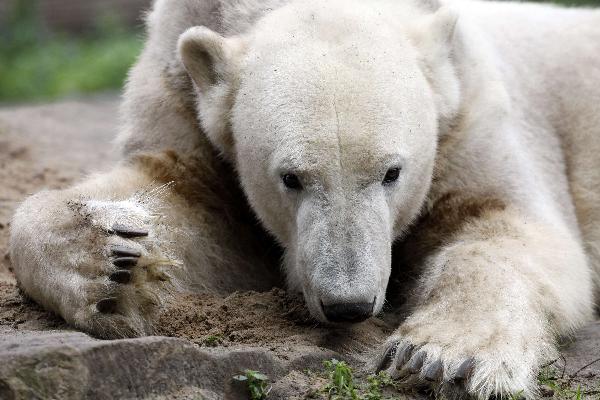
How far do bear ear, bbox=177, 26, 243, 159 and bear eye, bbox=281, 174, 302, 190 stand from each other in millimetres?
538

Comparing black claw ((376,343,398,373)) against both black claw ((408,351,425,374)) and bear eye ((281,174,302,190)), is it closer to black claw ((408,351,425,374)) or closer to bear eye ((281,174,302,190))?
black claw ((408,351,425,374))

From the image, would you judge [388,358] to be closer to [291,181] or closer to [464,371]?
[464,371]

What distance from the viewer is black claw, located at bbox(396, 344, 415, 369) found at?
347 centimetres

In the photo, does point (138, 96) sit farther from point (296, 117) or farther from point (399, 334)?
point (399, 334)

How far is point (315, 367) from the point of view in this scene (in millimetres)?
3406

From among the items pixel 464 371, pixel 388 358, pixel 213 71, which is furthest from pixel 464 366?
pixel 213 71

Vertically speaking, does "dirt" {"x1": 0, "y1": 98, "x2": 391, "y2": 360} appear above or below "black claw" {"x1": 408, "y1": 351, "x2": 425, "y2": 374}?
below

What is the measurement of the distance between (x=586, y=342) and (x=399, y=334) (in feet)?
3.16

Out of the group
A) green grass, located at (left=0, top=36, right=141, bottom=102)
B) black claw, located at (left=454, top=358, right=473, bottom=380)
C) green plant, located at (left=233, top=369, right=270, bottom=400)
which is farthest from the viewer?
green grass, located at (left=0, top=36, right=141, bottom=102)

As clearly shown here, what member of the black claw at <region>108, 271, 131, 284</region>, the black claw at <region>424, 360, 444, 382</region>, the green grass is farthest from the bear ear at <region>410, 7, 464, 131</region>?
the green grass

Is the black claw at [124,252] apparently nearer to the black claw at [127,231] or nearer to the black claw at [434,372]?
the black claw at [127,231]

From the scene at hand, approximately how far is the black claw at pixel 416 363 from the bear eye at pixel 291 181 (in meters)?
0.74

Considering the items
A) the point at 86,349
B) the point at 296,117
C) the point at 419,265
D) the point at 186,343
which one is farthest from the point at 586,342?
the point at 86,349

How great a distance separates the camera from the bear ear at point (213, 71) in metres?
4.02
